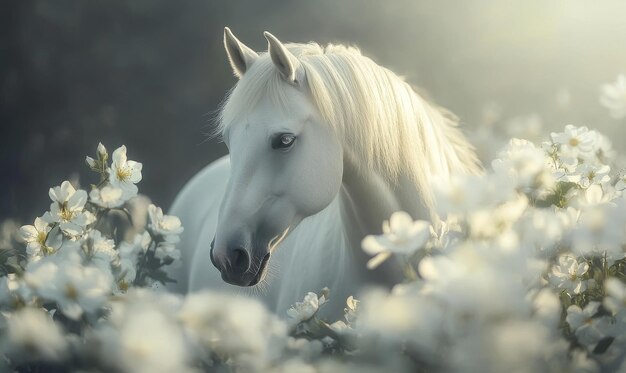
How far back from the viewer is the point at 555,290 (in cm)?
129

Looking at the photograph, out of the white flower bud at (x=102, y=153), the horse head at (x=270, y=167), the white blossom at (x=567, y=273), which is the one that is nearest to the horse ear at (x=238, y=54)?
the horse head at (x=270, y=167)

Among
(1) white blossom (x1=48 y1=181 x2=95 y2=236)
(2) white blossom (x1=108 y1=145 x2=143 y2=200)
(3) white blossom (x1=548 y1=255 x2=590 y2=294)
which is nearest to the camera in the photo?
(3) white blossom (x1=548 y1=255 x2=590 y2=294)

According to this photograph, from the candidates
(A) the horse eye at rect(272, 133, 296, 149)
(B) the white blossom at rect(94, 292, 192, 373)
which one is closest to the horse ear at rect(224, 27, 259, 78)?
(A) the horse eye at rect(272, 133, 296, 149)

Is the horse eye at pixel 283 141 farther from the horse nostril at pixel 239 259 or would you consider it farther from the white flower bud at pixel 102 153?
the white flower bud at pixel 102 153

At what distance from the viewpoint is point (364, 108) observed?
1914 mm

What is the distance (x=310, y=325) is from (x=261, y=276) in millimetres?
570

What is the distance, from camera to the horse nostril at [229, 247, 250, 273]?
1.76m

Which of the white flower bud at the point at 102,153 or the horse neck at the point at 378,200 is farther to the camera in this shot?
the horse neck at the point at 378,200

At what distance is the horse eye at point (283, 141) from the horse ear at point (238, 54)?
29 centimetres

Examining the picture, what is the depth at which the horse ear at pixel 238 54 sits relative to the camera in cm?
204

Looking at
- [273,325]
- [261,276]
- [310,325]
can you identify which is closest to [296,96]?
[261,276]

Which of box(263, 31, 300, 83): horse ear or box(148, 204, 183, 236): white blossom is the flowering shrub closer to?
box(148, 204, 183, 236): white blossom

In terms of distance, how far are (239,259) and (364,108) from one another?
1.49 ft

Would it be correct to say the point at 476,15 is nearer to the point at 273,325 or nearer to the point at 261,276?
the point at 261,276
